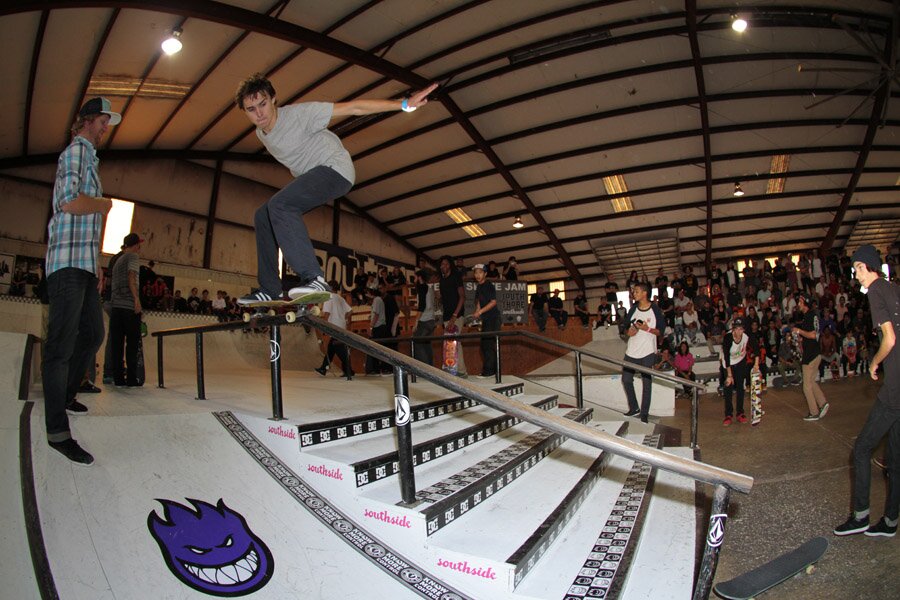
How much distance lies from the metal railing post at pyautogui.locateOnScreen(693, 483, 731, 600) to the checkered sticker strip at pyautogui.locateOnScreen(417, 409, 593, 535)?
1.04 meters

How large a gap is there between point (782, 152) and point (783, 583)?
15.9 metres

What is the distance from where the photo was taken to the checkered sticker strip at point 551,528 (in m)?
2.02

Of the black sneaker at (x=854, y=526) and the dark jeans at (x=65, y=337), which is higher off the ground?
the dark jeans at (x=65, y=337)

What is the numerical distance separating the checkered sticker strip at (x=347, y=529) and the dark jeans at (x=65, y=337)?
2.52 feet

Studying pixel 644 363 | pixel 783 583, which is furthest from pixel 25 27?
pixel 783 583

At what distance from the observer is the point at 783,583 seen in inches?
93.6

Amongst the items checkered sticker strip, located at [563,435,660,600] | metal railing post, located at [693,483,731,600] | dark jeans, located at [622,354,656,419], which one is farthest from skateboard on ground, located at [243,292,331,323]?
dark jeans, located at [622,354,656,419]

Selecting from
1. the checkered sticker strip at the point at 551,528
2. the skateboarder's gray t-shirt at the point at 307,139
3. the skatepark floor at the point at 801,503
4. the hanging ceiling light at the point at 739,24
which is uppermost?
the hanging ceiling light at the point at 739,24

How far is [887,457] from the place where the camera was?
285 centimetres

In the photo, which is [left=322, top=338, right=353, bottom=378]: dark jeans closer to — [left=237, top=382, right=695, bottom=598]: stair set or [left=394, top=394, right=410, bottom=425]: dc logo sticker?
[left=237, top=382, right=695, bottom=598]: stair set

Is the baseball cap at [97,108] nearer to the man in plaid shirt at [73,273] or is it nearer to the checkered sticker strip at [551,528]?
the man in plaid shirt at [73,273]

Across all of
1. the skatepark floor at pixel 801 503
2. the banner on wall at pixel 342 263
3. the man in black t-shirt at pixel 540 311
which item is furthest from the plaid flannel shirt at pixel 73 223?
the banner on wall at pixel 342 263

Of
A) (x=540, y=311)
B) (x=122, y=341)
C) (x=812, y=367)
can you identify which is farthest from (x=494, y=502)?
(x=540, y=311)

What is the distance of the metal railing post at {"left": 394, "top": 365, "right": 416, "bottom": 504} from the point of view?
217 centimetres
